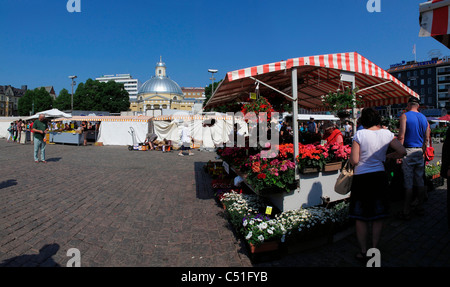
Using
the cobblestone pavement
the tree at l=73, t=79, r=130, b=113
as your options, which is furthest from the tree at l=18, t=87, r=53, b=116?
the cobblestone pavement

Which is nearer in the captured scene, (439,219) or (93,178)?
(439,219)

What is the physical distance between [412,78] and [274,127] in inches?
4343

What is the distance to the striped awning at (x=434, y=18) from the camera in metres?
2.03

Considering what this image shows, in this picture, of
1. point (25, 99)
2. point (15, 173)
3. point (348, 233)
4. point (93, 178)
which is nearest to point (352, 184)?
point (348, 233)

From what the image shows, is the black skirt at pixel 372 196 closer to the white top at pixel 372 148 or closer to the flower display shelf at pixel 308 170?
the white top at pixel 372 148

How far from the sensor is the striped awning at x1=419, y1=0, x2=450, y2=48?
2.03 metres

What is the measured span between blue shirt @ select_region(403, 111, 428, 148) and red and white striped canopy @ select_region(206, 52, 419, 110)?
3.51 feet

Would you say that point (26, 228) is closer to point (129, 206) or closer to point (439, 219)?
point (129, 206)

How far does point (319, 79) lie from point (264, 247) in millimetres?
4230

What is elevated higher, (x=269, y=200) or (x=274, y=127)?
(x=274, y=127)

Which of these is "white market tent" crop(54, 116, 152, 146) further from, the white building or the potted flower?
the white building

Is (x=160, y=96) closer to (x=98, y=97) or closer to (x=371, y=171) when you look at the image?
(x=98, y=97)

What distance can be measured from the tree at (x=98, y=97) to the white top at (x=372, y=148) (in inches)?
2854
